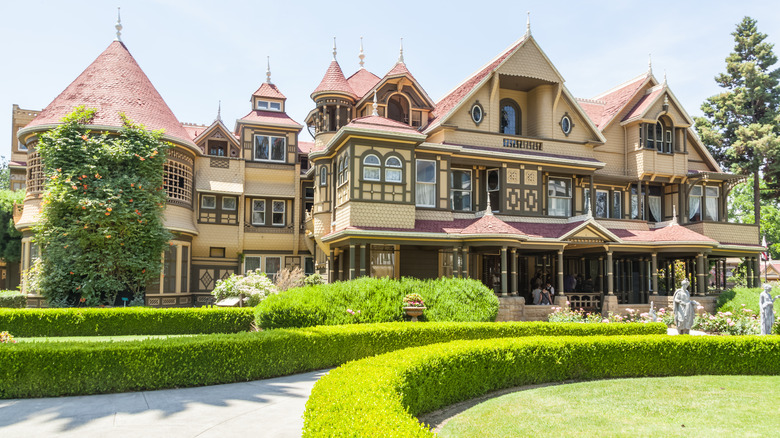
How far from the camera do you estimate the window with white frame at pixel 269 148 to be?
107 ft

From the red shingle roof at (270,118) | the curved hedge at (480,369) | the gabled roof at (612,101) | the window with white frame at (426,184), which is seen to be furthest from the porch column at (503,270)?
the red shingle roof at (270,118)

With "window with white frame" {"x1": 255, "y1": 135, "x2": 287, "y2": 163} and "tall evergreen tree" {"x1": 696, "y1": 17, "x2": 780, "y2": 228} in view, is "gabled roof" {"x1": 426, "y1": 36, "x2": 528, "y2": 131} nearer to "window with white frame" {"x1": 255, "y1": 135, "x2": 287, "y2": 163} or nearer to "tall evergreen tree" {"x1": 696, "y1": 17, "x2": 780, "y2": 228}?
"window with white frame" {"x1": 255, "y1": 135, "x2": 287, "y2": 163}

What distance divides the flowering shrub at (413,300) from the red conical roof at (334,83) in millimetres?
15557

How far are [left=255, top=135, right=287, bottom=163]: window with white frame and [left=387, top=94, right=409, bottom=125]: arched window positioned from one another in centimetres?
746

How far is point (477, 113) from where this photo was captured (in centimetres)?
2695

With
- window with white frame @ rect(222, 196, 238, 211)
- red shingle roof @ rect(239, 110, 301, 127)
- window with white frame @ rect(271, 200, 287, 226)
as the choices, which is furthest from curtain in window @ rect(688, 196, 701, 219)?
window with white frame @ rect(222, 196, 238, 211)

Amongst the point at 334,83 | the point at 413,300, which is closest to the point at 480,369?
the point at 413,300

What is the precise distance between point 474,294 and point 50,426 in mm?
12701

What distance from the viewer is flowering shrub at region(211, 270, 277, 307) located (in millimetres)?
21453

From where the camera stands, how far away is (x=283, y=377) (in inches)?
483

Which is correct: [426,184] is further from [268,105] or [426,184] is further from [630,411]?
[630,411]

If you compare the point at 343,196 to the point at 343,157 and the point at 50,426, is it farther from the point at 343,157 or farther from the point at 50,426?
the point at 50,426

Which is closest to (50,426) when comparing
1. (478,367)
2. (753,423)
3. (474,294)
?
(478,367)

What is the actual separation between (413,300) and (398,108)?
48.0 ft
